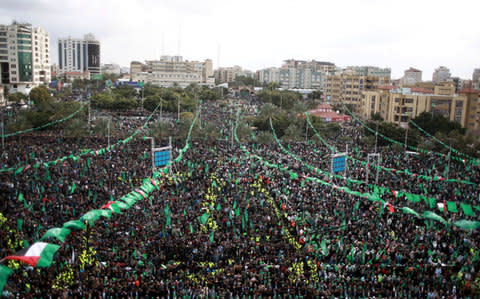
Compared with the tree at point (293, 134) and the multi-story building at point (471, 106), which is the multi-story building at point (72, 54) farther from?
the multi-story building at point (471, 106)

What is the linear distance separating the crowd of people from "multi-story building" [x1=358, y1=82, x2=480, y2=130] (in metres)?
21.0

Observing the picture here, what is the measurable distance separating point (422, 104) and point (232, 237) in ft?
123

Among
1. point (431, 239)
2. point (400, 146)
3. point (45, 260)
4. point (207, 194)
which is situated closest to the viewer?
point (45, 260)

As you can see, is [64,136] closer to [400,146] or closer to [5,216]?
[5,216]

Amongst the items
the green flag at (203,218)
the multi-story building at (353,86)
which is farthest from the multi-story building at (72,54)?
the green flag at (203,218)

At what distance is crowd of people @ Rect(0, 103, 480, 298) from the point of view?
1188 centimetres

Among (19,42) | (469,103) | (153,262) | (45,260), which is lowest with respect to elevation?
(153,262)

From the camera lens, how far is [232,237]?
49.4 feet

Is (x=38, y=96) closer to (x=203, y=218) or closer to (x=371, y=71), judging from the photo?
(x=203, y=218)

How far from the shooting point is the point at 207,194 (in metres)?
19.5

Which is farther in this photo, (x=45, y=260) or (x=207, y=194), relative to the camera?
(x=207, y=194)

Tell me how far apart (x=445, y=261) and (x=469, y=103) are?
33834 millimetres

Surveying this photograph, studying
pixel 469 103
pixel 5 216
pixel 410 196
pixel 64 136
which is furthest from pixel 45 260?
pixel 469 103

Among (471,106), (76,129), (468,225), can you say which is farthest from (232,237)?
(471,106)
